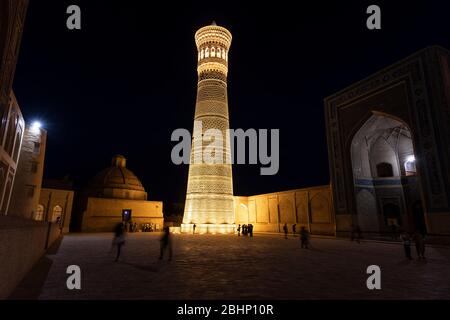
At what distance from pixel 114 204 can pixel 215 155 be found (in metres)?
12.3

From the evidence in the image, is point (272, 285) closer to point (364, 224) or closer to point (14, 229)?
point (14, 229)

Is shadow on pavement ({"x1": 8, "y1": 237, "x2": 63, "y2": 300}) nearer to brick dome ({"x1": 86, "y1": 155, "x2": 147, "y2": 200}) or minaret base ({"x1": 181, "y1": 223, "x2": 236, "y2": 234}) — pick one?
minaret base ({"x1": 181, "y1": 223, "x2": 236, "y2": 234})

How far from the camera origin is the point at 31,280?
4.29m

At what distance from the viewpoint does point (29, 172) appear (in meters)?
18.3

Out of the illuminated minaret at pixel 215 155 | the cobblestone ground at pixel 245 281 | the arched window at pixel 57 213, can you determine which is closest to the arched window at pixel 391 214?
the illuminated minaret at pixel 215 155

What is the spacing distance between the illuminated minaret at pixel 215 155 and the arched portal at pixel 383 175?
8.25 meters

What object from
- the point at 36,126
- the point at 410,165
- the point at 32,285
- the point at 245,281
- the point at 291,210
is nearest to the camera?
the point at 32,285

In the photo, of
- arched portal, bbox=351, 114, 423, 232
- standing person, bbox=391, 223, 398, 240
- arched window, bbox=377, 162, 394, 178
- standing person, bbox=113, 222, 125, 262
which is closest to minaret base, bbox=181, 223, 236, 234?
arched portal, bbox=351, 114, 423, 232

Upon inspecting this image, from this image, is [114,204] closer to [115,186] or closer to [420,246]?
[115,186]

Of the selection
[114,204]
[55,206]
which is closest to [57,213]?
[55,206]

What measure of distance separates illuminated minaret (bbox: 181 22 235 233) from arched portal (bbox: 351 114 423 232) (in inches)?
325

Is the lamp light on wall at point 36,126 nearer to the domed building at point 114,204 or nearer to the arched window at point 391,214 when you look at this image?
the domed building at point 114,204

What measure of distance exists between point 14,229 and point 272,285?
3.46 metres
